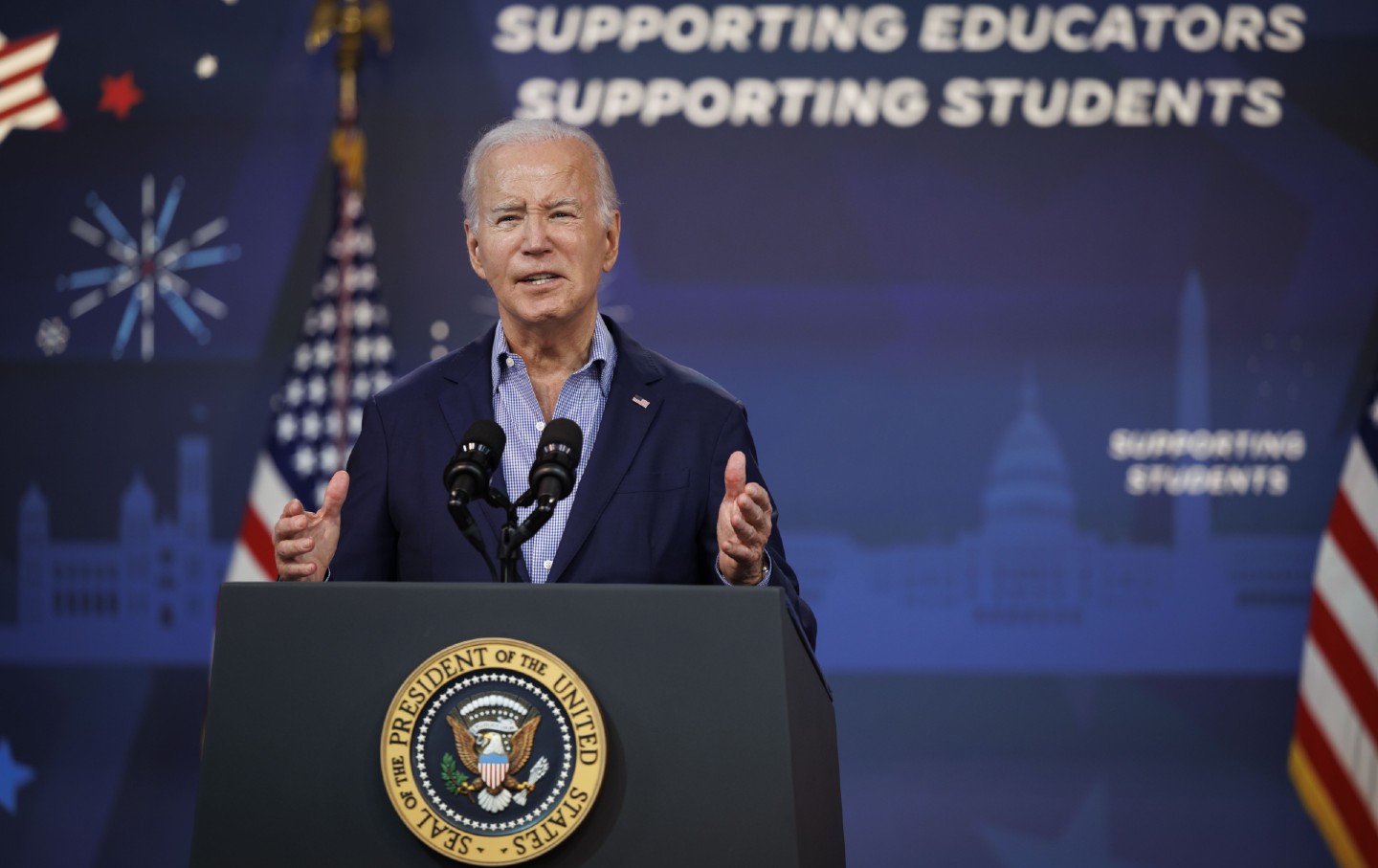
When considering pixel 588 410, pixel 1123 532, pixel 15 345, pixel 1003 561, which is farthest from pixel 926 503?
pixel 15 345

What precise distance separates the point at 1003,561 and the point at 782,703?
2932mm

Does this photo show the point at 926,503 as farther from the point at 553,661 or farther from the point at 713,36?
the point at 553,661

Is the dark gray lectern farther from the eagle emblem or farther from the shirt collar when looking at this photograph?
the shirt collar

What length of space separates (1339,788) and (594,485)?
10.1ft

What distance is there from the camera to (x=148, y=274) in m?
4.52

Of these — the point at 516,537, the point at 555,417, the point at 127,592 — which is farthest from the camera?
the point at 127,592

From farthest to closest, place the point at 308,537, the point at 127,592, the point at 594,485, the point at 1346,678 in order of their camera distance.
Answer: the point at 127,592 → the point at 1346,678 → the point at 594,485 → the point at 308,537

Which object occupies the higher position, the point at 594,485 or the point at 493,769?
the point at 594,485

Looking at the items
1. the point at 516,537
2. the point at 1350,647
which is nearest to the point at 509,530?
the point at 516,537

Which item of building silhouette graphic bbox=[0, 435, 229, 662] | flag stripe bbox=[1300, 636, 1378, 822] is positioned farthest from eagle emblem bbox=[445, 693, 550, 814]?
flag stripe bbox=[1300, 636, 1378, 822]

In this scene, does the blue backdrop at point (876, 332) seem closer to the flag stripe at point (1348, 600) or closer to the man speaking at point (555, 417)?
the flag stripe at point (1348, 600)

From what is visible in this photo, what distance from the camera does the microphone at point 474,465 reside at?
5.49ft

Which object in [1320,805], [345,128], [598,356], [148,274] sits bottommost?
[1320,805]

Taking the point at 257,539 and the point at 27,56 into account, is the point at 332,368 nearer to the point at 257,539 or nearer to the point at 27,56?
the point at 257,539
